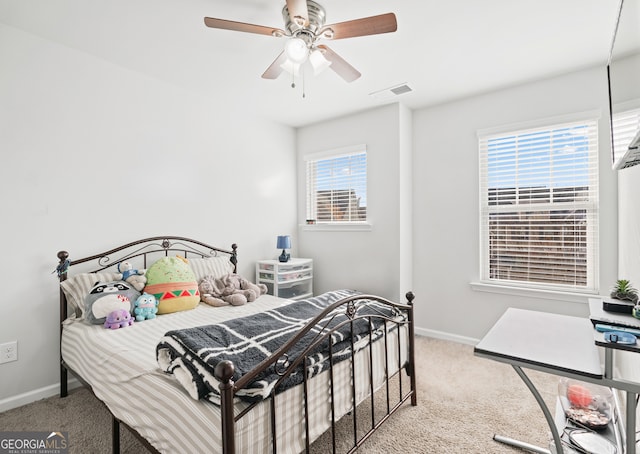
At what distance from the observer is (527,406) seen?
2.24m

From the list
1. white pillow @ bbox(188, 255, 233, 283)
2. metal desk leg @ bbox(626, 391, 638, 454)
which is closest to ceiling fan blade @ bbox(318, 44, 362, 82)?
white pillow @ bbox(188, 255, 233, 283)

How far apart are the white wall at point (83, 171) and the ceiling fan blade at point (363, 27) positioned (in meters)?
1.92

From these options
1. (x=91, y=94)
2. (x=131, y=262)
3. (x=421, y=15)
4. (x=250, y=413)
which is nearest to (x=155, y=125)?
(x=91, y=94)

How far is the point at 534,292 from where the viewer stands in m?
→ 3.04

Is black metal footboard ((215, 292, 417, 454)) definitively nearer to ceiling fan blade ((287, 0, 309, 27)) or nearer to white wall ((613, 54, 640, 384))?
white wall ((613, 54, 640, 384))

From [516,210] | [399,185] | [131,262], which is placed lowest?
[131,262]

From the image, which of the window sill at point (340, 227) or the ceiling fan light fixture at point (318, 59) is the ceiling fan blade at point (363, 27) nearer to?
the ceiling fan light fixture at point (318, 59)

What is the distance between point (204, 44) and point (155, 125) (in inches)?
38.3

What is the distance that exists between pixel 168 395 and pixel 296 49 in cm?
191

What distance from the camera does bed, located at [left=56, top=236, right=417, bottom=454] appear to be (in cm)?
127

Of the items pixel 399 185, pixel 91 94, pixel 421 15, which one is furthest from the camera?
pixel 399 185

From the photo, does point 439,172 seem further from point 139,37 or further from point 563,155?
point 139,37

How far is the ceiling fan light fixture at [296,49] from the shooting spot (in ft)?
6.31

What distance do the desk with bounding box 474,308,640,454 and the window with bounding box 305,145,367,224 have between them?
2.30 metres
